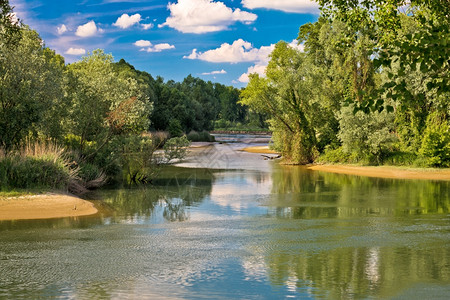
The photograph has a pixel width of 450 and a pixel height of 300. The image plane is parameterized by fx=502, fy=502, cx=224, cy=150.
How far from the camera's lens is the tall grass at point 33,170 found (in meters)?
23.8

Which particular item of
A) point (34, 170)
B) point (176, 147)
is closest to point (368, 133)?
point (176, 147)

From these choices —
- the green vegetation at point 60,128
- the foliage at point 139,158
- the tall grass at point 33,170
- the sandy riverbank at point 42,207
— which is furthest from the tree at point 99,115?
the sandy riverbank at point 42,207

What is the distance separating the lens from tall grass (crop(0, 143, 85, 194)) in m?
23.8

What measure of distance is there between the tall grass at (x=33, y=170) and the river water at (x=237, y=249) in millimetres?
2635

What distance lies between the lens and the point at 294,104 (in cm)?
5000

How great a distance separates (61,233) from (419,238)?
40.0 ft

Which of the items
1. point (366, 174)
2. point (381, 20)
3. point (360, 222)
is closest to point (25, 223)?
point (360, 222)

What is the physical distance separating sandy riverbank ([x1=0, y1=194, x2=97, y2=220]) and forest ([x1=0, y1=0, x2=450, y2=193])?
6.48 feet

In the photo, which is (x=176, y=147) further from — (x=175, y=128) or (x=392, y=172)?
Result: (x=175, y=128)

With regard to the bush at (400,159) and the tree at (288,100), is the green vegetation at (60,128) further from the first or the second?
Answer: the bush at (400,159)

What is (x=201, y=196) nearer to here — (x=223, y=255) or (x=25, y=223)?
(x=25, y=223)

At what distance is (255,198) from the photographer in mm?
27094

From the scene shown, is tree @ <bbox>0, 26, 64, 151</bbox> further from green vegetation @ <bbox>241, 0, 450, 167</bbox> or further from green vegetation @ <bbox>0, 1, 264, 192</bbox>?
green vegetation @ <bbox>241, 0, 450, 167</bbox>

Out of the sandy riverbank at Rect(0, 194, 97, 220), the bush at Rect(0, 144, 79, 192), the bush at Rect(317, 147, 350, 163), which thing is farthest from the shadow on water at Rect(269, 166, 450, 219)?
the bush at Rect(0, 144, 79, 192)
